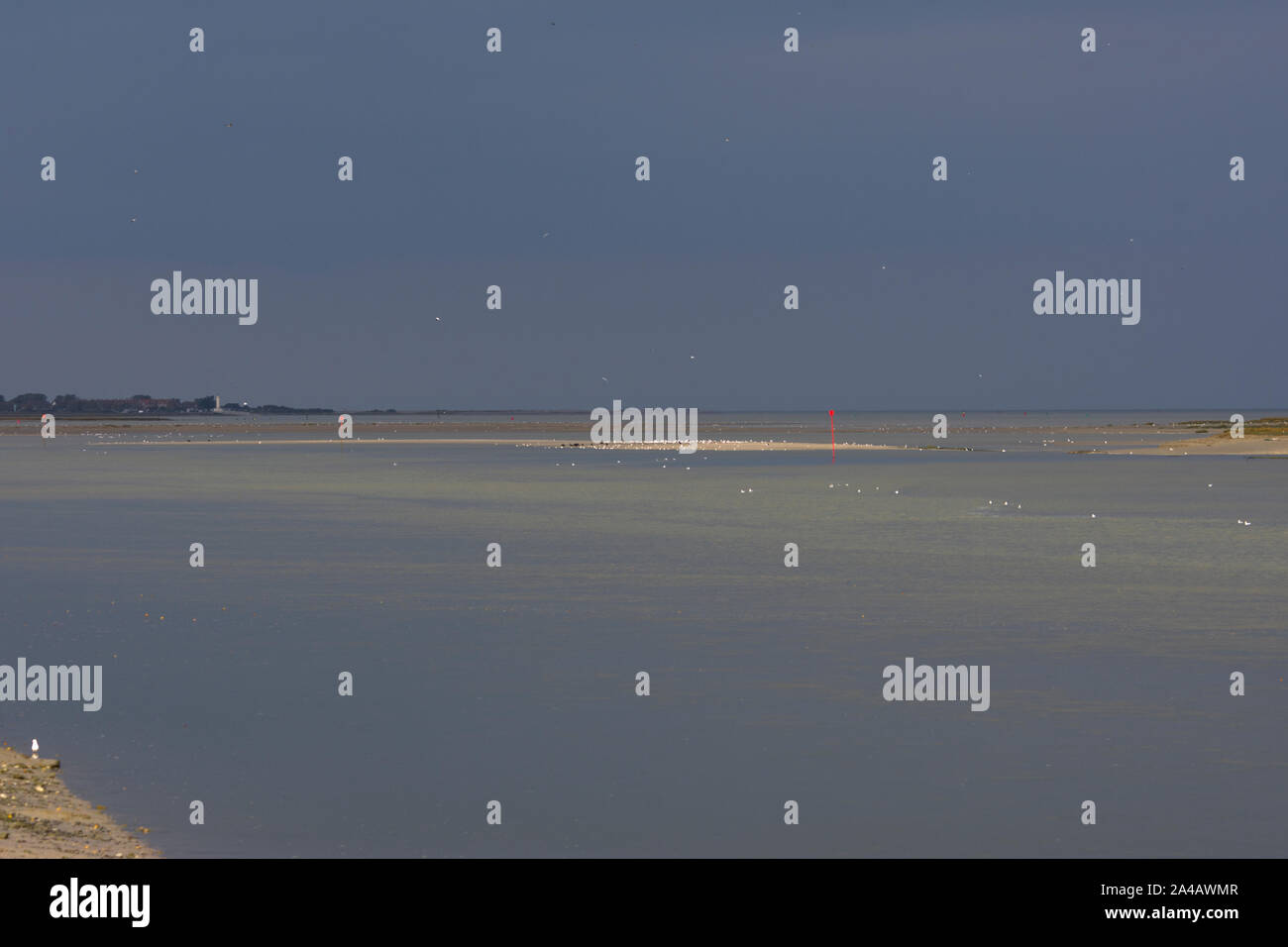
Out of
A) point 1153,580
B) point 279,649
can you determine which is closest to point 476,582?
point 279,649

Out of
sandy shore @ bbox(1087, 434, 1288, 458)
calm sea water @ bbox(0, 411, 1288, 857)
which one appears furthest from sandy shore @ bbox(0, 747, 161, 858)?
sandy shore @ bbox(1087, 434, 1288, 458)

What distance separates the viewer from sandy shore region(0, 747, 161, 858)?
36.1 ft

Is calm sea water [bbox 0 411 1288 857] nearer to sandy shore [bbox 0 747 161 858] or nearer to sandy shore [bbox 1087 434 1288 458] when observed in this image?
sandy shore [bbox 0 747 161 858]

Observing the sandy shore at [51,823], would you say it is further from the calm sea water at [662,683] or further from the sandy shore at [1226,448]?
the sandy shore at [1226,448]

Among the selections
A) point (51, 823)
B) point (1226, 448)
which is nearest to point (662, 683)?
point (51, 823)

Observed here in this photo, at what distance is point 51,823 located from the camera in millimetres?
11789

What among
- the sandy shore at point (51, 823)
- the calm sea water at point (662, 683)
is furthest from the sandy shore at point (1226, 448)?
the sandy shore at point (51, 823)

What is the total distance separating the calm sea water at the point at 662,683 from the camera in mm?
11984

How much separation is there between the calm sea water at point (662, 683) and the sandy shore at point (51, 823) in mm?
299

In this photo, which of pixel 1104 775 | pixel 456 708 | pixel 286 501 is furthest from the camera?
pixel 286 501

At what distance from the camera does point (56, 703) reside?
648 inches

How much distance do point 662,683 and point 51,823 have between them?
7608mm
